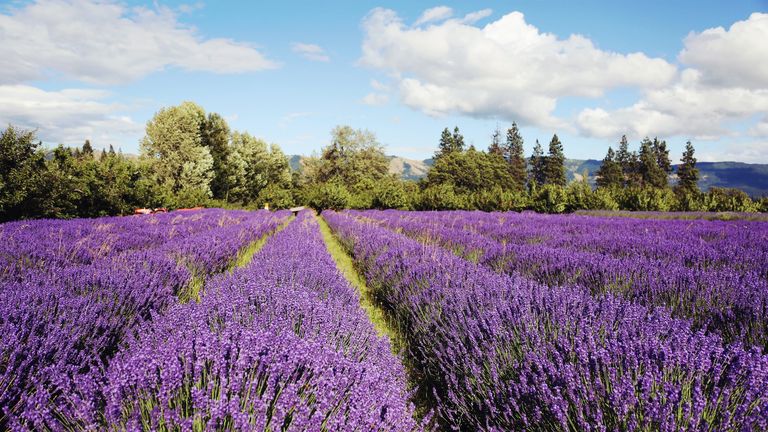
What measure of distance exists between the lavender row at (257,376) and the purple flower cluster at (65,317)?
18 cm

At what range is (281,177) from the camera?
169ft

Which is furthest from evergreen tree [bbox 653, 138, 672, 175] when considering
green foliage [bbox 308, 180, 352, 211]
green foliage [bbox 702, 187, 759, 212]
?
green foliage [bbox 308, 180, 352, 211]

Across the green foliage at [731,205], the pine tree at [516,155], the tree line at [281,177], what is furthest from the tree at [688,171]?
the green foliage at [731,205]

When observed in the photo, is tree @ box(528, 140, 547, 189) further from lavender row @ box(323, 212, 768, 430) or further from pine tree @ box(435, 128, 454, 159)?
lavender row @ box(323, 212, 768, 430)

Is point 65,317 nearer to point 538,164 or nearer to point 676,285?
point 676,285

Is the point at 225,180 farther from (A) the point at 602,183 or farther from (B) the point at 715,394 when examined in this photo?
(A) the point at 602,183

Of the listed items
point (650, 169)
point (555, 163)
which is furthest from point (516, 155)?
point (650, 169)

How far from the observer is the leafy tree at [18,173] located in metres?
9.82

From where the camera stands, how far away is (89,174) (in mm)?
13719

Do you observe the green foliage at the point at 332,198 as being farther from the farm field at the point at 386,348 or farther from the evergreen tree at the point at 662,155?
the evergreen tree at the point at 662,155

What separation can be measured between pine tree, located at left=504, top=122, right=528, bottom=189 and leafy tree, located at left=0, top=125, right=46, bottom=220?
6582 centimetres

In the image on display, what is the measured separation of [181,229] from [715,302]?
30.1 ft

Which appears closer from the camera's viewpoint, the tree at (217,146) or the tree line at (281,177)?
the tree line at (281,177)

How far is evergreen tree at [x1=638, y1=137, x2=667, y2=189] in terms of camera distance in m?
65.8
